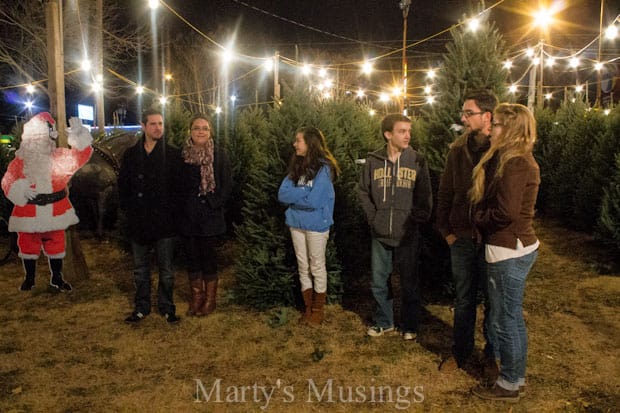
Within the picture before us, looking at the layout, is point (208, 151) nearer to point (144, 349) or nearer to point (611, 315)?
point (144, 349)

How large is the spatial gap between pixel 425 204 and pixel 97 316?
3852mm

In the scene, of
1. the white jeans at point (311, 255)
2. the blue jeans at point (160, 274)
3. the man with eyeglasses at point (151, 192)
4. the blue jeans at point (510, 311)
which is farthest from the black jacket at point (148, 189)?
the blue jeans at point (510, 311)

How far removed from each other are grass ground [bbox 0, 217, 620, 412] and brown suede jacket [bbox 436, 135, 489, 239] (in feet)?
4.12

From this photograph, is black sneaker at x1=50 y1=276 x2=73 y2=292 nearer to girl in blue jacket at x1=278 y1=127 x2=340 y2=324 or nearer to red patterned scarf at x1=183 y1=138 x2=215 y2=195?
red patterned scarf at x1=183 y1=138 x2=215 y2=195

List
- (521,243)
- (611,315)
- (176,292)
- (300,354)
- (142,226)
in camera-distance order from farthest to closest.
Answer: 1. (176,292)
2. (611,315)
3. (142,226)
4. (300,354)
5. (521,243)

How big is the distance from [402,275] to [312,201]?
114 centimetres

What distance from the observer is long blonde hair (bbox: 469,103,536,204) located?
11.8ft

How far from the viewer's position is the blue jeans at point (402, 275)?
16.8ft

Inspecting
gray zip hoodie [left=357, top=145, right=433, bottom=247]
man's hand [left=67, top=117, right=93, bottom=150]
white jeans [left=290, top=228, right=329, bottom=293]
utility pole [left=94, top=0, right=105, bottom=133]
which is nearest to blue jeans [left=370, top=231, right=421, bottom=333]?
gray zip hoodie [left=357, top=145, right=433, bottom=247]

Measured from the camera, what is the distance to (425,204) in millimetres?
5039

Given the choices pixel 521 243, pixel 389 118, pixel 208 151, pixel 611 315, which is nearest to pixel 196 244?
pixel 208 151

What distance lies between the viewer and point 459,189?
4.23 meters

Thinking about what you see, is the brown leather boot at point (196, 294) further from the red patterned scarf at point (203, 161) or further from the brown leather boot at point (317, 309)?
the brown leather boot at point (317, 309)

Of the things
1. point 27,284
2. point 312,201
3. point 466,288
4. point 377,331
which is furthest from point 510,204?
point 27,284
